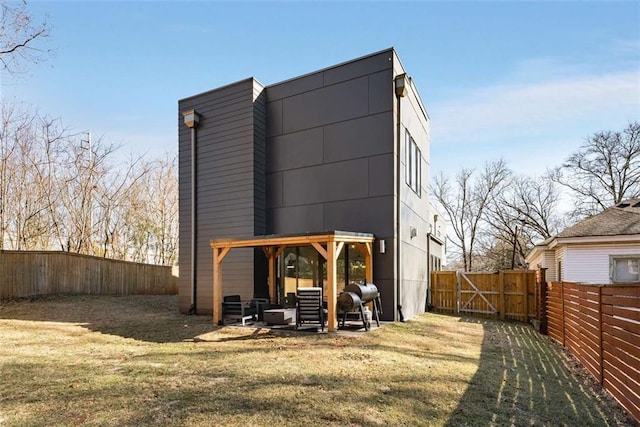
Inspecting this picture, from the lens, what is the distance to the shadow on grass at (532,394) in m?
3.80

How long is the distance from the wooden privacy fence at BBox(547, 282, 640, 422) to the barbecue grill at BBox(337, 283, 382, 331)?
3714 millimetres

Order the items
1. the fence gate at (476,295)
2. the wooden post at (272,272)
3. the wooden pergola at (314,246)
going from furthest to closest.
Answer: the fence gate at (476,295)
the wooden post at (272,272)
the wooden pergola at (314,246)

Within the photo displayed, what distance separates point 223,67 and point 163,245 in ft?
42.3

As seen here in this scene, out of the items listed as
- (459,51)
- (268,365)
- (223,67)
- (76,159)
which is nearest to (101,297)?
(76,159)

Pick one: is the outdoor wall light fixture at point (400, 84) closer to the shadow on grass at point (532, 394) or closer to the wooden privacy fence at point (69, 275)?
the shadow on grass at point (532, 394)

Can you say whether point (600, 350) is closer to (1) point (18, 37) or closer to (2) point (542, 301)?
(2) point (542, 301)

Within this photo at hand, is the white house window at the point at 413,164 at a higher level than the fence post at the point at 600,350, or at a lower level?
higher

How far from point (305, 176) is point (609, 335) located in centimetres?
775

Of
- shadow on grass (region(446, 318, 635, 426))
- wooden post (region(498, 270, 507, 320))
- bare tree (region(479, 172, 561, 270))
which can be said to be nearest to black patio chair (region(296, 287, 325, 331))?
shadow on grass (region(446, 318, 635, 426))

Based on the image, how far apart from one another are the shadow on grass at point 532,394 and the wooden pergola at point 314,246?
3008 millimetres

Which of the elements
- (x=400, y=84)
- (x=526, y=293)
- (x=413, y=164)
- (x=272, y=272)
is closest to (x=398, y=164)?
(x=400, y=84)

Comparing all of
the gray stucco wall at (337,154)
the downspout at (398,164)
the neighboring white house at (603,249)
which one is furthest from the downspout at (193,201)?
the neighboring white house at (603,249)

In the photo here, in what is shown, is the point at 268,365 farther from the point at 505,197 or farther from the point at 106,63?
the point at 505,197

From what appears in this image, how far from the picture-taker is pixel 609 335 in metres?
4.64
